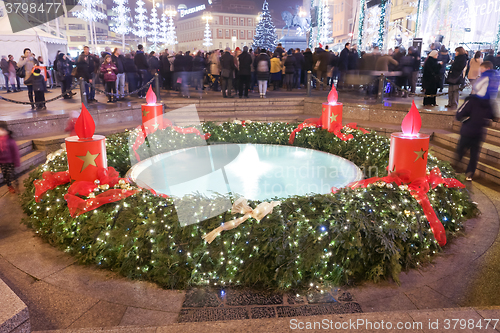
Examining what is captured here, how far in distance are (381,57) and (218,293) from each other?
9.69 metres

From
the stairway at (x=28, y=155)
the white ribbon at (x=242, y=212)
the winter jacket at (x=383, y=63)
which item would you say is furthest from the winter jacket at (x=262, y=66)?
the white ribbon at (x=242, y=212)

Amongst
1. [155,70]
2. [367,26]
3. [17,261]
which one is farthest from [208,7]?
[17,261]

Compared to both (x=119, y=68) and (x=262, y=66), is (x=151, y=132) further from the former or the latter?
(x=262, y=66)

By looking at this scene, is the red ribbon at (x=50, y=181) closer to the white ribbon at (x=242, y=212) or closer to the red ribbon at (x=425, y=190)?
the white ribbon at (x=242, y=212)

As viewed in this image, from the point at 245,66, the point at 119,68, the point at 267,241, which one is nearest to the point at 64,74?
the point at 119,68

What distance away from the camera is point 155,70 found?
12.3 meters

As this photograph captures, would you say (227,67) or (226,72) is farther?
(226,72)

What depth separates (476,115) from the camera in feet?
16.1

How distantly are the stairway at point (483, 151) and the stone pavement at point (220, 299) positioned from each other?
8.91 feet

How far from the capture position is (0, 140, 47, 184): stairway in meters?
6.12

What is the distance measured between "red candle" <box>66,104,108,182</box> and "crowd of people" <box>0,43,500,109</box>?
21.1ft

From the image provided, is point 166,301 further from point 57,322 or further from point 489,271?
A: point 489,271

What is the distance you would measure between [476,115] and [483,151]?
1475 millimetres

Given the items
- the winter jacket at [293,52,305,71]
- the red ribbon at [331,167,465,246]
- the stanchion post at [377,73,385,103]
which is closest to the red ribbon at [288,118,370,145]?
the red ribbon at [331,167,465,246]
